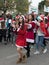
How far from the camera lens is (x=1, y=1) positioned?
40656 millimetres

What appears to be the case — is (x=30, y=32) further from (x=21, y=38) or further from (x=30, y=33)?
(x=21, y=38)

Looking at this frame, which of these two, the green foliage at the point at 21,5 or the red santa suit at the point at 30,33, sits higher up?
the red santa suit at the point at 30,33

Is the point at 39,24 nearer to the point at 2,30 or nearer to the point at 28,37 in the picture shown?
the point at 28,37

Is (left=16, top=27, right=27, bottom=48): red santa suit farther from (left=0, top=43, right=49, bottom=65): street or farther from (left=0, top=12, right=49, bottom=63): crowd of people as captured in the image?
(left=0, top=43, right=49, bottom=65): street

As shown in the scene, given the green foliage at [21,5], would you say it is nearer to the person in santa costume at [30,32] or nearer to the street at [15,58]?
the street at [15,58]

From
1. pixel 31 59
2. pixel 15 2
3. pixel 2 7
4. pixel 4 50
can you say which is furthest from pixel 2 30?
pixel 15 2

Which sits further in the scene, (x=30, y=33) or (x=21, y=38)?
(x=30, y=33)

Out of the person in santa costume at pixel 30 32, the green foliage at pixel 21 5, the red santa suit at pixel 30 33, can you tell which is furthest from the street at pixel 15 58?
the green foliage at pixel 21 5

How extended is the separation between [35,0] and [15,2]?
2450 centimetres

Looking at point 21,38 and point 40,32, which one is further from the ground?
point 21,38

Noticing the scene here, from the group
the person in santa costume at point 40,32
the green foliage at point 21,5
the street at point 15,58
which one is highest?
the person in santa costume at point 40,32

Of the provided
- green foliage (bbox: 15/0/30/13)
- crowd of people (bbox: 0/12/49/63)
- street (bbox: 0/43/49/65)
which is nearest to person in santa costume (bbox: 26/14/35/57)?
crowd of people (bbox: 0/12/49/63)

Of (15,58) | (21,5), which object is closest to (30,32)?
(15,58)

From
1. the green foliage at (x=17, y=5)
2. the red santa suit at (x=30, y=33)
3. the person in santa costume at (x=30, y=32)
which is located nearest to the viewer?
the person in santa costume at (x=30, y=32)
